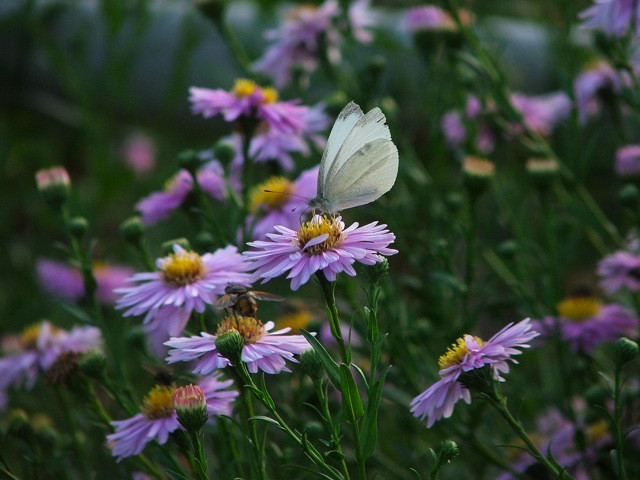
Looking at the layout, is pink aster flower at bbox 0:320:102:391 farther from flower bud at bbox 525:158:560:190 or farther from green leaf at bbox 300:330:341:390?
flower bud at bbox 525:158:560:190

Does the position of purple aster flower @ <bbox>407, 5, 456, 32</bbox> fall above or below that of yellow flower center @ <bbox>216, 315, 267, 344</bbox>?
below

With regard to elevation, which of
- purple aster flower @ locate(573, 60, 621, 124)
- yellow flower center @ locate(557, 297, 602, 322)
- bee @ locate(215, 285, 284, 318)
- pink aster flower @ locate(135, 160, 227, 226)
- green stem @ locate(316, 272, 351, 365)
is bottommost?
yellow flower center @ locate(557, 297, 602, 322)

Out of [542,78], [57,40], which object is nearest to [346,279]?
[542,78]

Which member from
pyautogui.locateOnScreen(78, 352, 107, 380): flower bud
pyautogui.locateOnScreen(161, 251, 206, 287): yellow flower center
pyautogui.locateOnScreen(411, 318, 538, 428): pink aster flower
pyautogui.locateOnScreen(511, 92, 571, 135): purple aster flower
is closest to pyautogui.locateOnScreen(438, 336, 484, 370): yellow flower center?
pyautogui.locateOnScreen(411, 318, 538, 428): pink aster flower

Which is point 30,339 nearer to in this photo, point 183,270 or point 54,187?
point 54,187

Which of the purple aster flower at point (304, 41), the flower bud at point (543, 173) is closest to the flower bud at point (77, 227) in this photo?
the purple aster flower at point (304, 41)

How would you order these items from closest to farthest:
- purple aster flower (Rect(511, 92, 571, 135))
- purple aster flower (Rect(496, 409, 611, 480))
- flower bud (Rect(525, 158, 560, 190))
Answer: purple aster flower (Rect(496, 409, 611, 480)) < flower bud (Rect(525, 158, 560, 190)) < purple aster flower (Rect(511, 92, 571, 135))

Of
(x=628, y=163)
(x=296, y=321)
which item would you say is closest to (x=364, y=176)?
(x=296, y=321)
